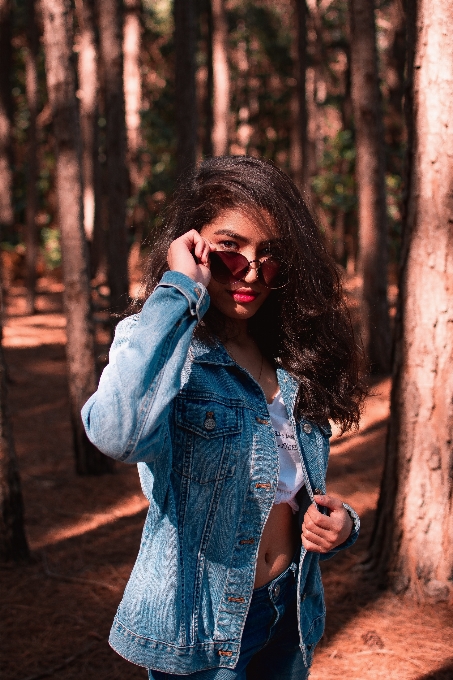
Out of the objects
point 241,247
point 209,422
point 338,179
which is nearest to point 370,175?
point 241,247

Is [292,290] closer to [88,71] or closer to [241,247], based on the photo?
[241,247]

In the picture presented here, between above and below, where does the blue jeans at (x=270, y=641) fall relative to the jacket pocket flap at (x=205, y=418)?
below

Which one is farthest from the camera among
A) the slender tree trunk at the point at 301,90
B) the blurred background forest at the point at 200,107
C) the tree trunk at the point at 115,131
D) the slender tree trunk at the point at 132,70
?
→ the slender tree trunk at the point at 132,70

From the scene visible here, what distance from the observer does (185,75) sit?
31.0 ft

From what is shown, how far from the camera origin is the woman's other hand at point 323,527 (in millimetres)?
1821

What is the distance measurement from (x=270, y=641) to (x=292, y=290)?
0.90 meters

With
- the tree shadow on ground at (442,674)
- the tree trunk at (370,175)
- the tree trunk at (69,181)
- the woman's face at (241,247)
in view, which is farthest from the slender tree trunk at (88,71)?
the woman's face at (241,247)

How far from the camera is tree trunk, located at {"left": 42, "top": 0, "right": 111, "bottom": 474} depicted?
242 inches

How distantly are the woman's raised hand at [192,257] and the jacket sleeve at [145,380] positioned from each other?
69 millimetres

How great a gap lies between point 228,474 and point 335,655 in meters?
2.60

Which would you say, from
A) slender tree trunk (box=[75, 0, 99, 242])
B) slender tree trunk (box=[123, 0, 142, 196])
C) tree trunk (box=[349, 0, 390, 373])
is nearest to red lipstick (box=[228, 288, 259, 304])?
tree trunk (box=[349, 0, 390, 373])

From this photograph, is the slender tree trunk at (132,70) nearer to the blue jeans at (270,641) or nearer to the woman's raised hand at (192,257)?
the woman's raised hand at (192,257)

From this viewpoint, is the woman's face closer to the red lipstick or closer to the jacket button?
the red lipstick

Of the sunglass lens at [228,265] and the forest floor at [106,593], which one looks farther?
the forest floor at [106,593]
